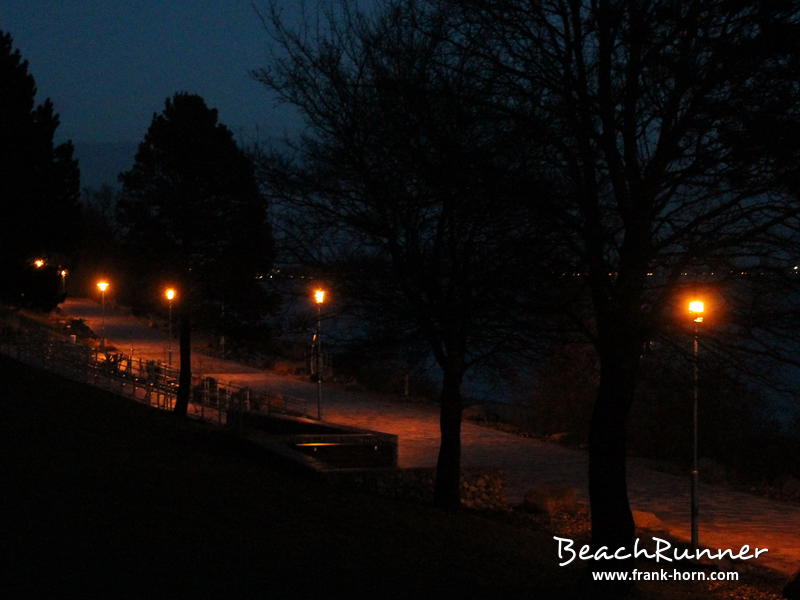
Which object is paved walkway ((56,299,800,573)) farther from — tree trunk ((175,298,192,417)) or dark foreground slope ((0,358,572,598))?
dark foreground slope ((0,358,572,598))

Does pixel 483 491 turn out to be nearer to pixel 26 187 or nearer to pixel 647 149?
pixel 647 149

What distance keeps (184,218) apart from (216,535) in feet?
68.1

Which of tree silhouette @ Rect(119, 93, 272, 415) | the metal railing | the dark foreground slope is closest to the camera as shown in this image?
the dark foreground slope

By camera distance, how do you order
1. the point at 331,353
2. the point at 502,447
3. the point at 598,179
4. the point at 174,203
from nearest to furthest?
the point at 598,179
the point at 331,353
the point at 502,447
the point at 174,203

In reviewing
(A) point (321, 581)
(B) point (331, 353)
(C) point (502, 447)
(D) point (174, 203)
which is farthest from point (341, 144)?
(D) point (174, 203)

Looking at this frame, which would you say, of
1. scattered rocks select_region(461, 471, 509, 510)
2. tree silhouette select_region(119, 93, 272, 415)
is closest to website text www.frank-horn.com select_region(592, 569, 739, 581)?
scattered rocks select_region(461, 471, 509, 510)

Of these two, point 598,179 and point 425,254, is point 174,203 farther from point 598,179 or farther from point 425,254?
point 598,179

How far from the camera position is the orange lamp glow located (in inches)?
361

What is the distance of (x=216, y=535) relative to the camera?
334 inches

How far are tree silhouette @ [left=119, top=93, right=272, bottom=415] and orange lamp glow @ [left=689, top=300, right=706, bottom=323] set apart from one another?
19.4 metres

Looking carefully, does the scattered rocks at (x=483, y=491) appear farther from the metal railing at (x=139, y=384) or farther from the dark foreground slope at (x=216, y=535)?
the metal railing at (x=139, y=384)

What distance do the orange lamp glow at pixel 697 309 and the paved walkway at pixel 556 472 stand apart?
5712 millimetres

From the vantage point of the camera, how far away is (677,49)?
8453mm

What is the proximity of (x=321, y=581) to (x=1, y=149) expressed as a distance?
81.5ft
